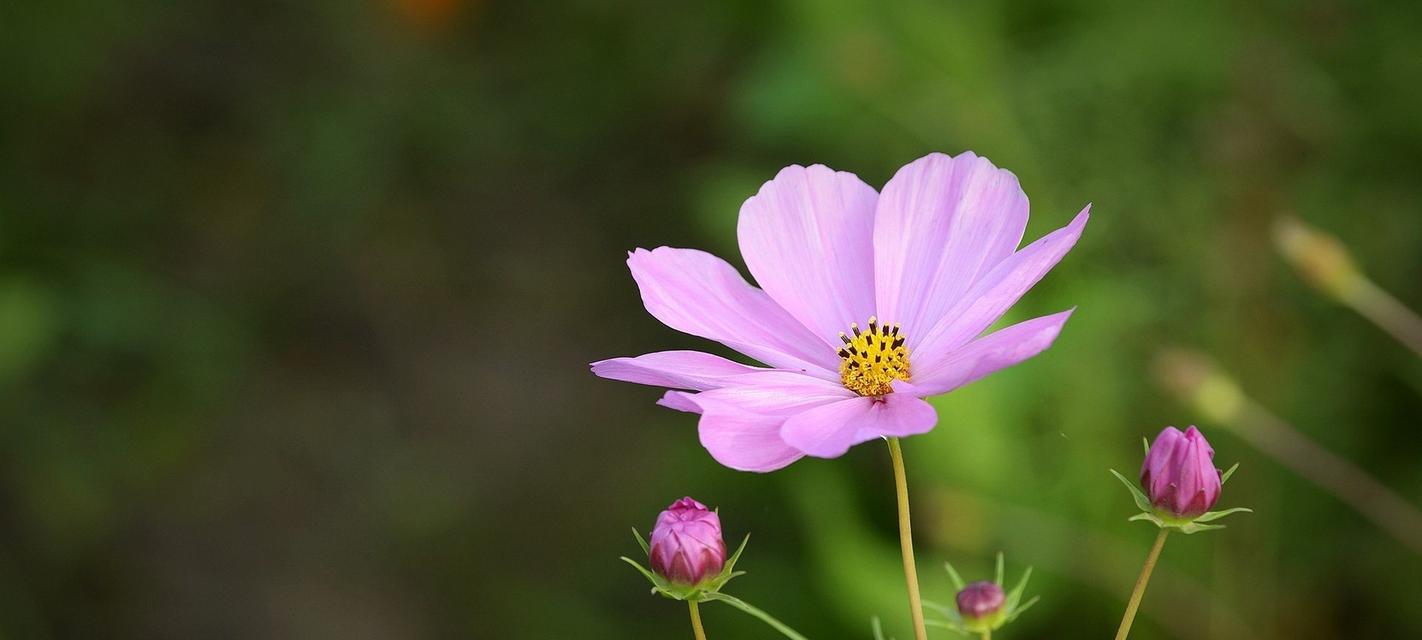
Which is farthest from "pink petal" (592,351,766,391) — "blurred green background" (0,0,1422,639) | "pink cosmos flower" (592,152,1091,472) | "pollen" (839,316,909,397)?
"blurred green background" (0,0,1422,639)

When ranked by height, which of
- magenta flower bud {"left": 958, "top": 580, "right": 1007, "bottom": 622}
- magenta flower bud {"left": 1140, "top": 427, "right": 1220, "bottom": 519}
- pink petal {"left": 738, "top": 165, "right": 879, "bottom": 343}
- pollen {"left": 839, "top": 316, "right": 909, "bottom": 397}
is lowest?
magenta flower bud {"left": 958, "top": 580, "right": 1007, "bottom": 622}

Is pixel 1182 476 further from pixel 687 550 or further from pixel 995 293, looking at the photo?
pixel 687 550

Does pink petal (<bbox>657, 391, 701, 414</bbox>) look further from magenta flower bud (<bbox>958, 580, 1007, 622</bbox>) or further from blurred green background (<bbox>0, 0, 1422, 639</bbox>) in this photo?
blurred green background (<bbox>0, 0, 1422, 639</bbox>)

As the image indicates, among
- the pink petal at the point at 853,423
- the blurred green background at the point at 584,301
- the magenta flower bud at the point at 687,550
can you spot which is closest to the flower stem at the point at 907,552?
the pink petal at the point at 853,423

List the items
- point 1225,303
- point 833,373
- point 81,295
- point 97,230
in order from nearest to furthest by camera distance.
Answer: point 833,373 → point 1225,303 → point 81,295 → point 97,230

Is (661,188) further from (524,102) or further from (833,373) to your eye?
(833,373)

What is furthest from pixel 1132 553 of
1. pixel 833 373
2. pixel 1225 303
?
pixel 833 373
